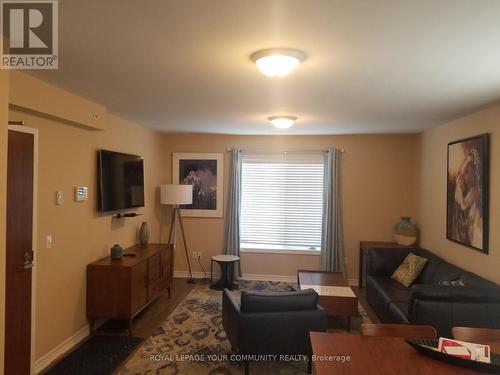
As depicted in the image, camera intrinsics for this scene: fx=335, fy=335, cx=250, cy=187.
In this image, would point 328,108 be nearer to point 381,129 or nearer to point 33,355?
point 381,129

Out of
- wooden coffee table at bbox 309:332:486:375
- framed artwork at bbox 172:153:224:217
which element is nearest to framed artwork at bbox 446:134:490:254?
wooden coffee table at bbox 309:332:486:375

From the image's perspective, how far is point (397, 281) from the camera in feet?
14.5

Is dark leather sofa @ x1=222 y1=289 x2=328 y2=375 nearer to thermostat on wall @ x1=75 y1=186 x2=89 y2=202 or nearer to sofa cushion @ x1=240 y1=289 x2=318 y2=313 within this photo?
sofa cushion @ x1=240 y1=289 x2=318 y2=313

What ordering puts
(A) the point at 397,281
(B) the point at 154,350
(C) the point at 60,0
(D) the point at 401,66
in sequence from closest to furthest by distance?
(C) the point at 60,0
(D) the point at 401,66
(B) the point at 154,350
(A) the point at 397,281

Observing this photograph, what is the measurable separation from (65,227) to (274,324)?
2213mm

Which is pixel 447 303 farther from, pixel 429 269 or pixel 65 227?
pixel 65 227

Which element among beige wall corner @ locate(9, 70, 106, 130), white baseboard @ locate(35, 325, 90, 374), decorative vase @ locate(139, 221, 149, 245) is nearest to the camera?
beige wall corner @ locate(9, 70, 106, 130)

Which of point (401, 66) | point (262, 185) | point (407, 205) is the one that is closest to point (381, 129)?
point (407, 205)

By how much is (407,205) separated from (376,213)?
0.51 m

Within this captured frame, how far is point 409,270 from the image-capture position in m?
4.36

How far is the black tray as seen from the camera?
1.59 metres

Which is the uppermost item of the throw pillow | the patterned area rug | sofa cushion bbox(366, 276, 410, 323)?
the throw pillow

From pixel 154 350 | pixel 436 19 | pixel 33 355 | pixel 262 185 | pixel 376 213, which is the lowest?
pixel 154 350

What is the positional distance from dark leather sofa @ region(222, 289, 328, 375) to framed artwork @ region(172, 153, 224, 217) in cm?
322
